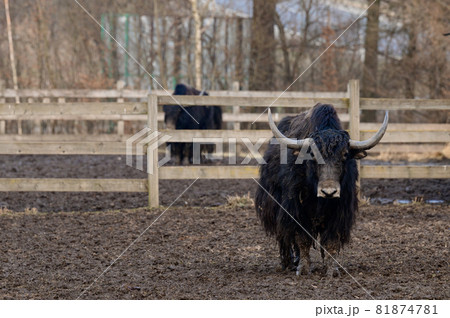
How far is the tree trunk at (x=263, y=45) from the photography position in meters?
21.5

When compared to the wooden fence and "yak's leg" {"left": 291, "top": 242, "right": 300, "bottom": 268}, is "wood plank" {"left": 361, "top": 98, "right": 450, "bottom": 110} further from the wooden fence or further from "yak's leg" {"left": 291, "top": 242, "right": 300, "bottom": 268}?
"yak's leg" {"left": 291, "top": 242, "right": 300, "bottom": 268}

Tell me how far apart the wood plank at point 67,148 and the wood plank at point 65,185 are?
1.43 ft

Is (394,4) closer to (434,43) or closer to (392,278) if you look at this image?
(434,43)

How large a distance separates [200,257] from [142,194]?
4127 millimetres

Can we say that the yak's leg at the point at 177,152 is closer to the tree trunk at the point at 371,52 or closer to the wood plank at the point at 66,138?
the wood plank at the point at 66,138

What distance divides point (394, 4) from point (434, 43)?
107 inches

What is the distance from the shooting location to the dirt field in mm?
5000

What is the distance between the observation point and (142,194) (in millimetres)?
10391

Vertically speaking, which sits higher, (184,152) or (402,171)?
(402,171)

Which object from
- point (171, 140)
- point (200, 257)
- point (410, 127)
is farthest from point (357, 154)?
point (410, 127)

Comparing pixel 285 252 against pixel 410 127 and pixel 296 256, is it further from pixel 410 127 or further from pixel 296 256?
pixel 410 127

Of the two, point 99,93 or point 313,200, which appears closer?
point 313,200

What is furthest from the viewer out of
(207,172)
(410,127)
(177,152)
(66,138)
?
(66,138)

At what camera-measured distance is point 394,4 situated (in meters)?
19.8
